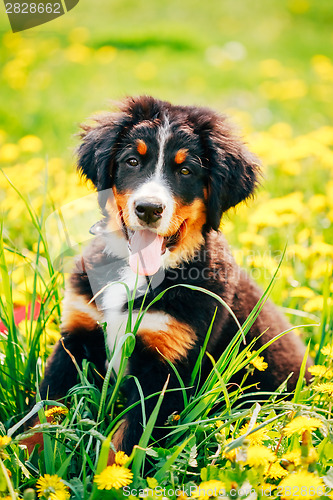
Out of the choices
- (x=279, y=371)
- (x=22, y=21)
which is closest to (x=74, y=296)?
(x=279, y=371)

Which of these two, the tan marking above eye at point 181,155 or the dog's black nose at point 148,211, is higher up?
the tan marking above eye at point 181,155

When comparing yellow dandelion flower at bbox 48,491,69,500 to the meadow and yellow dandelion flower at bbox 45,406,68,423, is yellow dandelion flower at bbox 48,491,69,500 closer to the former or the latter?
the meadow

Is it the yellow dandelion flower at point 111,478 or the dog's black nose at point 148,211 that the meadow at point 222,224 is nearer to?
the yellow dandelion flower at point 111,478

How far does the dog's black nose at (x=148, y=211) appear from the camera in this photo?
8.41ft

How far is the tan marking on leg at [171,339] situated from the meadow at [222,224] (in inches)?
8.4

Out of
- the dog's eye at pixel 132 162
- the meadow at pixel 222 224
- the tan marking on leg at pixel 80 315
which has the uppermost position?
the dog's eye at pixel 132 162

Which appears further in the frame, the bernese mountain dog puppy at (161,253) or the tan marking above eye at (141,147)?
the tan marking above eye at (141,147)

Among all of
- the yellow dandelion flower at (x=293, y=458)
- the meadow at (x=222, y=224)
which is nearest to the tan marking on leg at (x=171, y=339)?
the meadow at (x=222, y=224)

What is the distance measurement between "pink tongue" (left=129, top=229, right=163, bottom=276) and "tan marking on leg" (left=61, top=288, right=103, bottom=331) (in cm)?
30

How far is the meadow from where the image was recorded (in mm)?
1958

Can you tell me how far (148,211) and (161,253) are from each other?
0.30 m

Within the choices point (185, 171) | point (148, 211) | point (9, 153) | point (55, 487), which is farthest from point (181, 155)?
point (9, 153)

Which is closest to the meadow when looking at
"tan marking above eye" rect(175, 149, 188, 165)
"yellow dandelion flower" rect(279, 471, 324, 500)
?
"yellow dandelion flower" rect(279, 471, 324, 500)

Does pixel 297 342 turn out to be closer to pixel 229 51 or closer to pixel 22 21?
pixel 22 21
